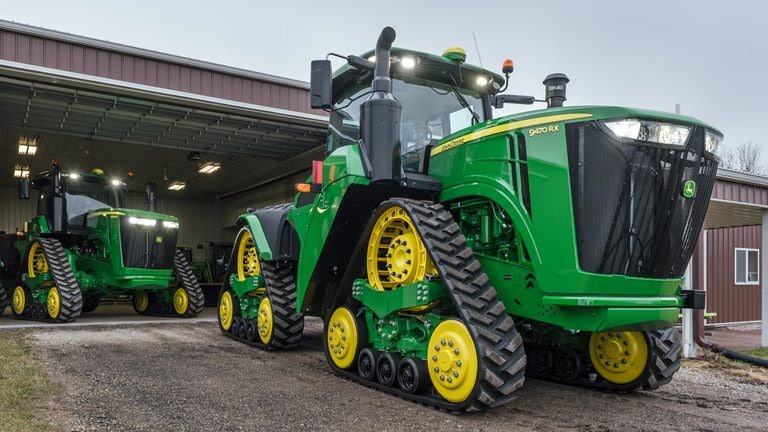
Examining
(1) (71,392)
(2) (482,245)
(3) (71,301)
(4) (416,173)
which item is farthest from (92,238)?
(2) (482,245)

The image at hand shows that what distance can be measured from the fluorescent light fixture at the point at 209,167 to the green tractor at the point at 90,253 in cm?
533

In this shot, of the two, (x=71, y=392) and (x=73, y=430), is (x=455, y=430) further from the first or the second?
(x=71, y=392)

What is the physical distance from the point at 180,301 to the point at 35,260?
292cm

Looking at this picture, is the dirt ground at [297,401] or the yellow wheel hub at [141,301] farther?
the yellow wheel hub at [141,301]

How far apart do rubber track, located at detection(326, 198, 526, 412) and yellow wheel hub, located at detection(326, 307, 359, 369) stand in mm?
929

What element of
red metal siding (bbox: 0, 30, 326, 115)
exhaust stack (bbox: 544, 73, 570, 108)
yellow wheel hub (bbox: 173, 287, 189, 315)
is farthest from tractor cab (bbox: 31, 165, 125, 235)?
exhaust stack (bbox: 544, 73, 570, 108)

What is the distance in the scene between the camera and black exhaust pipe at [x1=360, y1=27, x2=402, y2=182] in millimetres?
5727

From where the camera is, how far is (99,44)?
33.2 ft

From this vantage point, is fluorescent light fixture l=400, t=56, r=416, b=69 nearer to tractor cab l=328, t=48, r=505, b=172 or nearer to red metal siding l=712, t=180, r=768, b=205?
tractor cab l=328, t=48, r=505, b=172

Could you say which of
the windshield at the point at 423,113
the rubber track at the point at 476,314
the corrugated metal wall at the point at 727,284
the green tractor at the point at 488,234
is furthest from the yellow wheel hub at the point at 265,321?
the corrugated metal wall at the point at 727,284

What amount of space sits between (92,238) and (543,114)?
36.2 ft

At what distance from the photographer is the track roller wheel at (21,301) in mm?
12922

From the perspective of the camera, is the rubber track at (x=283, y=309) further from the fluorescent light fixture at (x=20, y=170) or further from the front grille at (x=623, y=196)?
the fluorescent light fixture at (x=20, y=170)

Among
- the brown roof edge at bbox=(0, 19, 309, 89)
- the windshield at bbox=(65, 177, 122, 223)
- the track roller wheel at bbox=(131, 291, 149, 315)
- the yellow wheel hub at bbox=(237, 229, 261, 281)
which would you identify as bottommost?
the track roller wheel at bbox=(131, 291, 149, 315)
